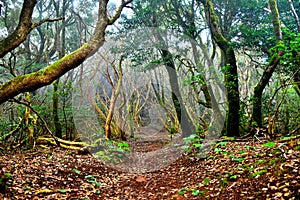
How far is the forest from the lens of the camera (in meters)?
4.38

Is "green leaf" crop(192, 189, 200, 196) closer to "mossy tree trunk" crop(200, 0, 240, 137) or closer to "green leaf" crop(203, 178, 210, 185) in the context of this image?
"green leaf" crop(203, 178, 210, 185)

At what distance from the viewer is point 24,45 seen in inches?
535

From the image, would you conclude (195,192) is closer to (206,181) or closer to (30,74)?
(206,181)

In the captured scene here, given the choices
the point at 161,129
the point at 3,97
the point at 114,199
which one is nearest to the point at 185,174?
the point at 114,199

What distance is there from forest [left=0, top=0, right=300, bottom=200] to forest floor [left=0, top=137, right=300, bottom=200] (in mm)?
23

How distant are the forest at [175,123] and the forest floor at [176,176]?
0.08ft

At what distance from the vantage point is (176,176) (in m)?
6.34

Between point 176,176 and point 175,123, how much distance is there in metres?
10.9

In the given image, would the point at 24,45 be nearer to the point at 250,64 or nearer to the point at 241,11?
the point at 241,11

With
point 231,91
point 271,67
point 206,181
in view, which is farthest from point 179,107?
point 206,181

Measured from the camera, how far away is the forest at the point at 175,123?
14.4 ft

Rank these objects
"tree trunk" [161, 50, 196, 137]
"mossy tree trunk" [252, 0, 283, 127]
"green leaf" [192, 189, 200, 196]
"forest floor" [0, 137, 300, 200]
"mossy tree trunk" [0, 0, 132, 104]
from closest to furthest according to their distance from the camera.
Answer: "forest floor" [0, 137, 300, 200] < "mossy tree trunk" [0, 0, 132, 104] < "green leaf" [192, 189, 200, 196] < "mossy tree trunk" [252, 0, 283, 127] < "tree trunk" [161, 50, 196, 137]

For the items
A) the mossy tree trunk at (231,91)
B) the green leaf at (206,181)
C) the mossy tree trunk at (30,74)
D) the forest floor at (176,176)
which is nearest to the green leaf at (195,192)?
the forest floor at (176,176)

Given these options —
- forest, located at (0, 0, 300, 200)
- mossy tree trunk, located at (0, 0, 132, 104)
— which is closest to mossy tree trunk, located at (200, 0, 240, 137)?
forest, located at (0, 0, 300, 200)
